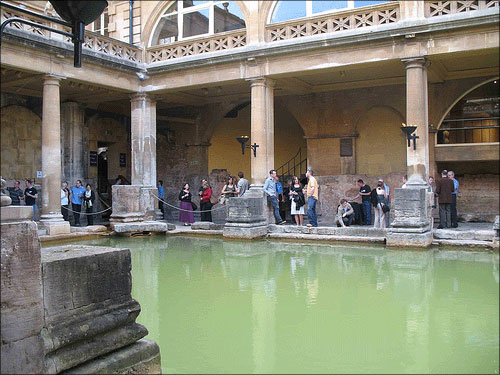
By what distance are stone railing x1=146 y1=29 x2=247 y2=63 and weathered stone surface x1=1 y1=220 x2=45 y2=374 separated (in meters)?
12.0

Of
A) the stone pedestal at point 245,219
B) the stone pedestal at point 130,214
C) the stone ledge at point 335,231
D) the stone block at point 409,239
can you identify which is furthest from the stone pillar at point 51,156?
the stone block at point 409,239

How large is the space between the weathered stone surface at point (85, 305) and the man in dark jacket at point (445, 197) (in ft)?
33.5

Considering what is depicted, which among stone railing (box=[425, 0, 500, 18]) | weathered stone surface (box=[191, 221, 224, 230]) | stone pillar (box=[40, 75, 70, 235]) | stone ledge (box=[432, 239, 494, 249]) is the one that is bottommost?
stone ledge (box=[432, 239, 494, 249])

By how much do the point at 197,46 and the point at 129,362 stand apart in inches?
503

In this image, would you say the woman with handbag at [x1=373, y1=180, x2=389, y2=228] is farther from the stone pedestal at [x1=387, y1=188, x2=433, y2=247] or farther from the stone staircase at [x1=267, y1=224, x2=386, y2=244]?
the stone pedestal at [x1=387, y1=188, x2=433, y2=247]

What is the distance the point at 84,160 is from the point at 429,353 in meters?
16.6

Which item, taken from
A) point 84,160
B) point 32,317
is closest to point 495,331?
point 32,317

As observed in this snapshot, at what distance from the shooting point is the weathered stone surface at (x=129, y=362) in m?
3.46

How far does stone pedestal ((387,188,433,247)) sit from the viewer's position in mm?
10797

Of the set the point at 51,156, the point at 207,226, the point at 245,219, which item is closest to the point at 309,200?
the point at 245,219

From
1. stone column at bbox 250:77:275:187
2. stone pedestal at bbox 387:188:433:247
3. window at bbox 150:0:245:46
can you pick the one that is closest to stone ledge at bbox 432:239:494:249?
stone pedestal at bbox 387:188:433:247

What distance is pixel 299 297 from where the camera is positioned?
248 inches

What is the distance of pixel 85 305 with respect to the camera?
140 inches

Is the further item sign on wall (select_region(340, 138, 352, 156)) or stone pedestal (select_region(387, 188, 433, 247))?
sign on wall (select_region(340, 138, 352, 156))
